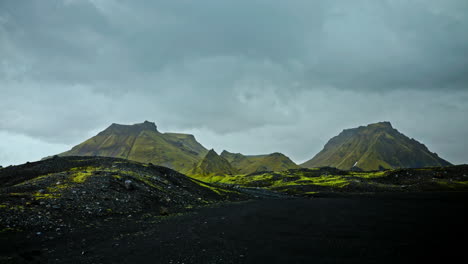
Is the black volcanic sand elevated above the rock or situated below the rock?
below

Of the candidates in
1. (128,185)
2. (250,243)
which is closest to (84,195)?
(128,185)

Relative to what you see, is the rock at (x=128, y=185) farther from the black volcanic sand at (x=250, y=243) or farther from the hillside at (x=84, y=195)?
the black volcanic sand at (x=250, y=243)

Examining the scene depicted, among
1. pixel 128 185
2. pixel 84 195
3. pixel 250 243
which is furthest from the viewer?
pixel 128 185

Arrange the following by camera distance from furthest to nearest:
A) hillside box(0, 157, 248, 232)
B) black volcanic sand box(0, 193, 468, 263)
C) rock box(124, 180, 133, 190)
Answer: rock box(124, 180, 133, 190), hillside box(0, 157, 248, 232), black volcanic sand box(0, 193, 468, 263)

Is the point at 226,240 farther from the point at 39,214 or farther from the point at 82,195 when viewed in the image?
the point at 82,195

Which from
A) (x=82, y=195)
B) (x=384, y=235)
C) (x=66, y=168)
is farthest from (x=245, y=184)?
(x=384, y=235)

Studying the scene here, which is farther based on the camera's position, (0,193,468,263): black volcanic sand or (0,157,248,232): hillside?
(0,157,248,232): hillside

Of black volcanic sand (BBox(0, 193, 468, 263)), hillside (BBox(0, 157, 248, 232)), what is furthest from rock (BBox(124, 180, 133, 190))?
black volcanic sand (BBox(0, 193, 468, 263))

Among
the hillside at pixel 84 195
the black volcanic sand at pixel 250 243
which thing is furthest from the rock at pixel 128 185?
the black volcanic sand at pixel 250 243

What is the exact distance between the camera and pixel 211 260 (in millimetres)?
16062

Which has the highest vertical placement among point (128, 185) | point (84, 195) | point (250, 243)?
point (128, 185)

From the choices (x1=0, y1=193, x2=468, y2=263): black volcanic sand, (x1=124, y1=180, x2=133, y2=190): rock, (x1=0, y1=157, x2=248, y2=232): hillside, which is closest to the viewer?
(x1=0, y1=193, x2=468, y2=263): black volcanic sand

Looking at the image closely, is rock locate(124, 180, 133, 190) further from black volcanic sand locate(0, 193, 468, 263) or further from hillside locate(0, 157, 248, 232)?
black volcanic sand locate(0, 193, 468, 263)

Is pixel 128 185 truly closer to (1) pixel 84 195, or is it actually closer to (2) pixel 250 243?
(1) pixel 84 195
